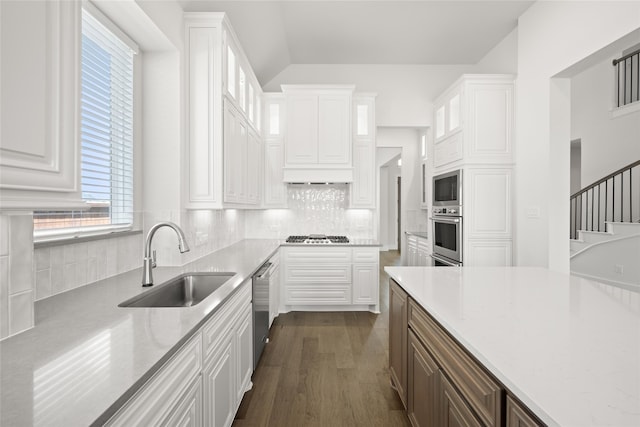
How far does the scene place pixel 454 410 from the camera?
115 centimetres

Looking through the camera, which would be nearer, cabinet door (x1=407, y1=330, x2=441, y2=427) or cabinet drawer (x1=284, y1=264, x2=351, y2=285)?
cabinet door (x1=407, y1=330, x2=441, y2=427)

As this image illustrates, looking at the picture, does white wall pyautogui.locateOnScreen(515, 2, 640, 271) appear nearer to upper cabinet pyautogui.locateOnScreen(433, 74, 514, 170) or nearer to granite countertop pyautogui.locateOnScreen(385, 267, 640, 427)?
upper cabinet pyautogui.locateOnScreen(433, 74, 514, 170)

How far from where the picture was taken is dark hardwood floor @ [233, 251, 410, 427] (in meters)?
1.99

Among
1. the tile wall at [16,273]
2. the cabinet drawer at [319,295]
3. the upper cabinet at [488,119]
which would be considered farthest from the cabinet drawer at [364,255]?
the tile wall at [16,273]

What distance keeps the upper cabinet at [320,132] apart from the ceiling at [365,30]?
0.61 m

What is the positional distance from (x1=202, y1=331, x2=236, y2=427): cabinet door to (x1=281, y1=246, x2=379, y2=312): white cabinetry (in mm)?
2086

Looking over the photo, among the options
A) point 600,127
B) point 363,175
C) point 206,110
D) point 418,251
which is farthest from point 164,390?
point 600,127

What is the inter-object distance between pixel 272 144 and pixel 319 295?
213cm

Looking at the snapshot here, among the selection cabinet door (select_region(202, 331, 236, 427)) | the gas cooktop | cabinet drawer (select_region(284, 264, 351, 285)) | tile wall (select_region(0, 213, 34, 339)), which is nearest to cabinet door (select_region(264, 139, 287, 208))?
the gas cooktop

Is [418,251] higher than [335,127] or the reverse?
the reverse

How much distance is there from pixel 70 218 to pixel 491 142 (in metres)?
3.90

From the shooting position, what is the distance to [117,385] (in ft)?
2.52

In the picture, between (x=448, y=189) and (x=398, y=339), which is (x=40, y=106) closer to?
(x=398, y=339)

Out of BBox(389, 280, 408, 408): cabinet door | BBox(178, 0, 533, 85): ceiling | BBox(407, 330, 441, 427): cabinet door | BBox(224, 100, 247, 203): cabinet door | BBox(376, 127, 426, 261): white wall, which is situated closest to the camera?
BBox(407, 330, 441, 427): cabinet door
